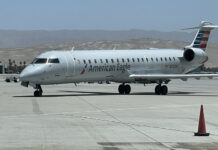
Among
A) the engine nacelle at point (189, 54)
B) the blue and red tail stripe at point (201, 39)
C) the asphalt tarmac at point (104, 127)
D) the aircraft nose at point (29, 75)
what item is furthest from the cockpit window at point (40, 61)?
the blue and red tail stripe at point (201, 39)

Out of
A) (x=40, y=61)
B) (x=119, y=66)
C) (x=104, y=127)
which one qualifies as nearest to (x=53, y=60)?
(x=40, y=61)

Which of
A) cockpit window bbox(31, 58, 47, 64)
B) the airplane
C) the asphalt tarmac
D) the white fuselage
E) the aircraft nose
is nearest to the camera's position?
the asphalt tarmac

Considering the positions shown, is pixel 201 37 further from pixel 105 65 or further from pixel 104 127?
pixel 104 127

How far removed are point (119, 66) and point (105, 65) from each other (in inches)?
41.0

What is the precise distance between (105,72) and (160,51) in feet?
17.3

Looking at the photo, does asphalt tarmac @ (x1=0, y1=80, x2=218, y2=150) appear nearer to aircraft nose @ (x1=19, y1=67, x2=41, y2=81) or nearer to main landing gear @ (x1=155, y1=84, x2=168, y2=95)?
aircraft nose @ (x1=19, y1=67, x2=41, y2=81)

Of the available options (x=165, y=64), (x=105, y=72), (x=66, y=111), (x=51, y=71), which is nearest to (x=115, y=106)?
(x=66, y=111)

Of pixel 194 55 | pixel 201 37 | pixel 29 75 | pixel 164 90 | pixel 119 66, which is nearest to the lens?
pixel 29 75

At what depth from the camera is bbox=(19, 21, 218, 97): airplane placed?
3164 centimetres

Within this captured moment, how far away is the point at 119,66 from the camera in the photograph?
3497cm

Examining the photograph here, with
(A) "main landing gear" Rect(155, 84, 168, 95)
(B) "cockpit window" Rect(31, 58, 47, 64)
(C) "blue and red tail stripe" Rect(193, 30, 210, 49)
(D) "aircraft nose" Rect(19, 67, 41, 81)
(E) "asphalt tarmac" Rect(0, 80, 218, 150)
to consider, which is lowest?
(A) "main landing gear" Rect(155, 84, 168, 95)

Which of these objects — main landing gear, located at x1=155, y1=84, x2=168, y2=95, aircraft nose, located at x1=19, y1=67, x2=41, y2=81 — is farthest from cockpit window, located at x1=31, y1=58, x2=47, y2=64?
main landing gear, located at x1=155, y1=84, x2=168, y2=95

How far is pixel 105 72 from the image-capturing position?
113ft

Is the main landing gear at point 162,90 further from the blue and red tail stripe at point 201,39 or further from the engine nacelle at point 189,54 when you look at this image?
the blue and red tail stripe at point 201,39
